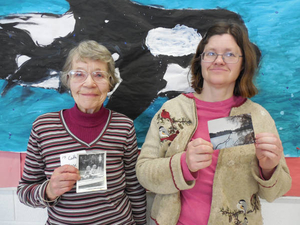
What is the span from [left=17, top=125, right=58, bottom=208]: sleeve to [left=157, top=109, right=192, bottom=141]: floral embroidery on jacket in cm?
63

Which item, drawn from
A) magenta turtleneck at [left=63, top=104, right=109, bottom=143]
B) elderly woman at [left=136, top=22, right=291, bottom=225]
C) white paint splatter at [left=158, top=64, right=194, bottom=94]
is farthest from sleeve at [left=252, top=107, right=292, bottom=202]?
magenta turtleneck at [left=63, top=104, right=109, bottom=143]

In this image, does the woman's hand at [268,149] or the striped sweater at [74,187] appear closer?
the woman's hand at [268,149]

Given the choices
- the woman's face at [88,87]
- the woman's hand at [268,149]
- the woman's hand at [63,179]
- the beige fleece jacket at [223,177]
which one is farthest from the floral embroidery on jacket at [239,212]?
the woman's face at [88,87]

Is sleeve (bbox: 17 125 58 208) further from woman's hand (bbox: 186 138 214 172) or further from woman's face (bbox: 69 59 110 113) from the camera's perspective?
woman's hand (bbox: 186 138 214 172)

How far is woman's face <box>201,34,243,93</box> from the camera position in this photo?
1041 millimetres

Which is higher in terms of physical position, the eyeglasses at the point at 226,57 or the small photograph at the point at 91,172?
the eyeglasses at the point at 226,57

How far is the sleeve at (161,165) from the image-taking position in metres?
0.95

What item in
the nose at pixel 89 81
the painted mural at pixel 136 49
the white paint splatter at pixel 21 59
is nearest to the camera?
the nose at pixel 89 81

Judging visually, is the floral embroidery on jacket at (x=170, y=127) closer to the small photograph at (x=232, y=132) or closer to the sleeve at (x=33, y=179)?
the small photograph at (x=232, y=132)

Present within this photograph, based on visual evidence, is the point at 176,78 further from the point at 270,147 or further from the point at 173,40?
the point at 270,147

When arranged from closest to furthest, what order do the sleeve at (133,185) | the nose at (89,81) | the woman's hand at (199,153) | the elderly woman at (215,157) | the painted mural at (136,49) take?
the woman's hand at (199,153)
the elderly woman at (215,157)
the nose at (89,81)
the sleeve at (133,185)
the painted mural at (136,49)

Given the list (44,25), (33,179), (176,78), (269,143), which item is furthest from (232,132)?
(44,25)

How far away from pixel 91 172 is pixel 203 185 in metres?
0.56

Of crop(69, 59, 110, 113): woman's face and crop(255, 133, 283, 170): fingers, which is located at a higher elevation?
crop(69, 59, 110, 113): woman's face
